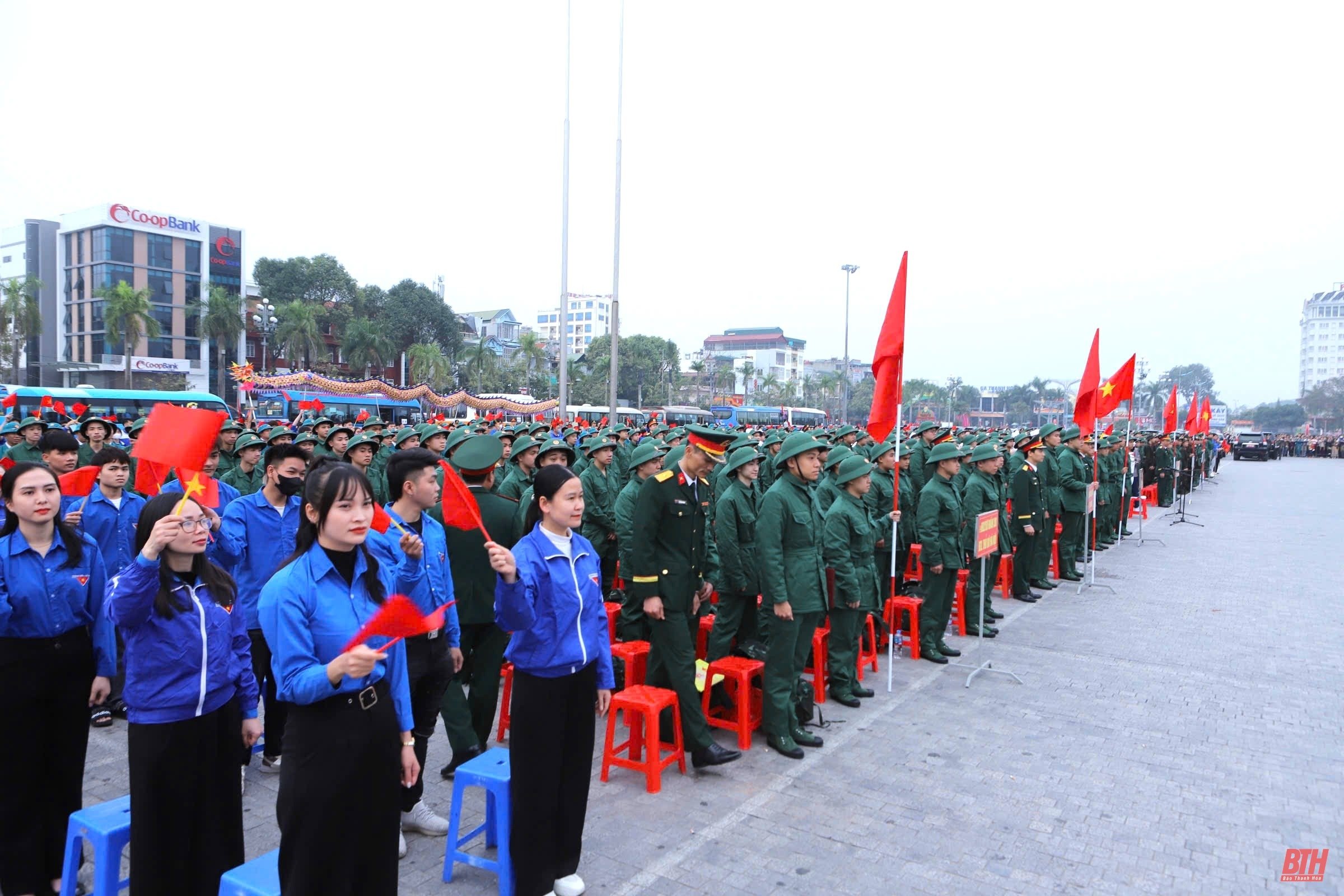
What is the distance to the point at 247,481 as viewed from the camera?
337 inches

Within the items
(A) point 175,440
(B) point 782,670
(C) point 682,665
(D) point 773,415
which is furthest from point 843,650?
(D) point 773,415

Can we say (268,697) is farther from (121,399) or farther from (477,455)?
(121,399)

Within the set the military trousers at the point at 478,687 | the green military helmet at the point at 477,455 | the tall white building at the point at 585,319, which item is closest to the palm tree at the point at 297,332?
the military trousers at the point at 478,687

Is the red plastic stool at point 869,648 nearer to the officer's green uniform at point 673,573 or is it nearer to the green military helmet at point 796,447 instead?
the green military helmet at point 796,447

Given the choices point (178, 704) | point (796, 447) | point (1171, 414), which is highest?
point (1171, 414)

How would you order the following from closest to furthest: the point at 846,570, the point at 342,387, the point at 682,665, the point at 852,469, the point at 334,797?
the point at 334,797 → the point at 682,665 → the point at 846,570 → the point at 852,469 → the point at 342,387

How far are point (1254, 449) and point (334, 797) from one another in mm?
56144

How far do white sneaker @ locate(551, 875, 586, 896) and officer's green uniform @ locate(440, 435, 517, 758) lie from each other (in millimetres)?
1289

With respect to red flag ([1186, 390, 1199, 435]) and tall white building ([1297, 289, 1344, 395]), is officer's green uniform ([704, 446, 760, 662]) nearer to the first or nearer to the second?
red flag ([1186, 390, 1199, 435])

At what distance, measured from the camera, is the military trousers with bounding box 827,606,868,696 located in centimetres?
641

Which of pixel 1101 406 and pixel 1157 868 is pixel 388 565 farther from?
pixel 1101 406

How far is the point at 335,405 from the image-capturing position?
3569 cm

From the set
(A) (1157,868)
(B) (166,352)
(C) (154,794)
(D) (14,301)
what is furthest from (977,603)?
(B) (166,352)

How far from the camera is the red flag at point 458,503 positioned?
3.26 meters
